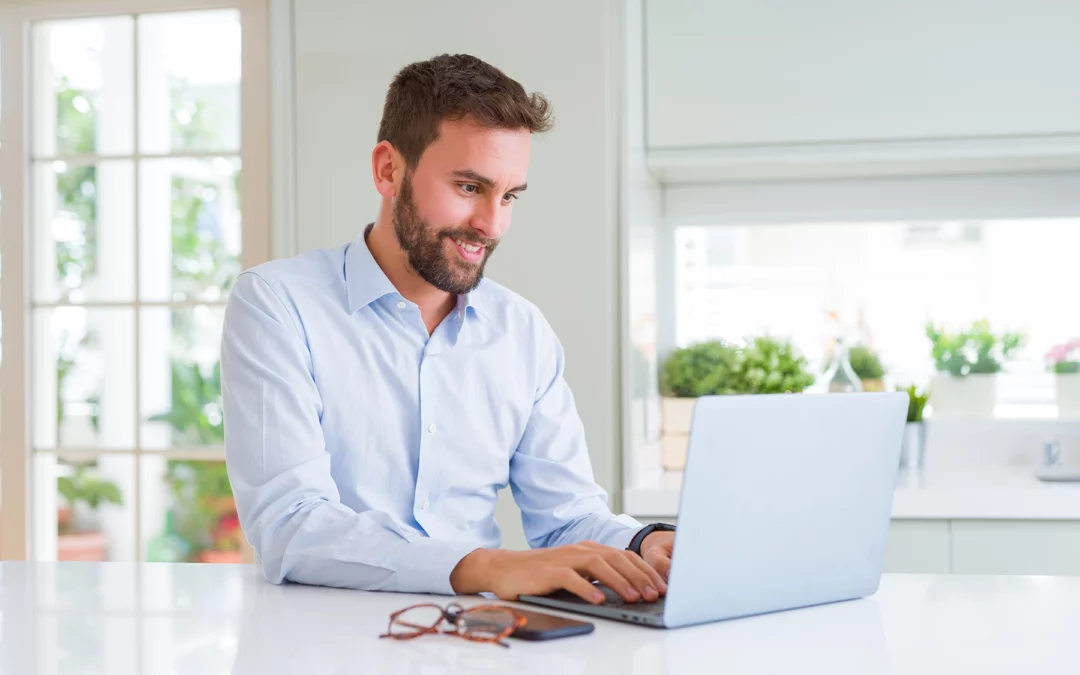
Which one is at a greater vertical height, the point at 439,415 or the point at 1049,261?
the point at 1049,261

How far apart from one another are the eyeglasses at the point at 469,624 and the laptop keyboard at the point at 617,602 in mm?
112

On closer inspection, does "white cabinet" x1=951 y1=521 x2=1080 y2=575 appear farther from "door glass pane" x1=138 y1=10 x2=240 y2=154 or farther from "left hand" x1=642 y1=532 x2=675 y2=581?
"door glass pane" x1=138 y1=10 x2=240 y2=154

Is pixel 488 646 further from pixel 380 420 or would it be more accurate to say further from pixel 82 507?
pixel 82 507

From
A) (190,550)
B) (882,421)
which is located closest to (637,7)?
(882,421)

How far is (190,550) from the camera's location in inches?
232

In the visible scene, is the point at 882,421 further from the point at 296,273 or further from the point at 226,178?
the point at 226,178

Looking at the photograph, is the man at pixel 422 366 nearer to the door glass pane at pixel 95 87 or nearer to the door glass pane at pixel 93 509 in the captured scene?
the door glass pane at pixel 93 509

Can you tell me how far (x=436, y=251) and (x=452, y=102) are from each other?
22 centimetres

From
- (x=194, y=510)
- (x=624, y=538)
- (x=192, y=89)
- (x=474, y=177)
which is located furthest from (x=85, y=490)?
(x=624, y=538)

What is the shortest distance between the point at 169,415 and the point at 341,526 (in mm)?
5159

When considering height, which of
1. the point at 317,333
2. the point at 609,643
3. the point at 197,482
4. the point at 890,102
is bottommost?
the point at 197,482

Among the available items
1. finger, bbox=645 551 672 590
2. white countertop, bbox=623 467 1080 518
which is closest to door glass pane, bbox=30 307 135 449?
white countertop, bbox=623 467 1080 518

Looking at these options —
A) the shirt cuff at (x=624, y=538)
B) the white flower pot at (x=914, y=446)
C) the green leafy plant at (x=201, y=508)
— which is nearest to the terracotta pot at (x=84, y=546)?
the green leafy plant at (x=201, y=508)

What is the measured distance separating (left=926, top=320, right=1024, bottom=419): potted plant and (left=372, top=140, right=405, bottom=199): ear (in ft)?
6.61
